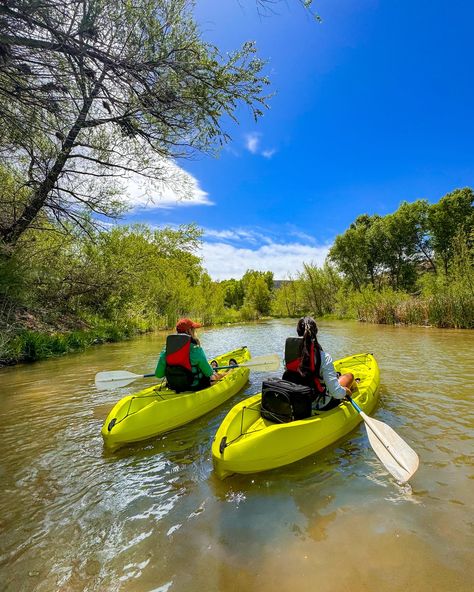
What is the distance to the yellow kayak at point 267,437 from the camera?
301 centimetres

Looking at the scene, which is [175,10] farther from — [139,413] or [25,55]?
[139,413]

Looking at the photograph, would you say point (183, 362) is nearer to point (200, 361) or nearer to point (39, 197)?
point (200, 361)

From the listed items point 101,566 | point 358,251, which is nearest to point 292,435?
point 101,566

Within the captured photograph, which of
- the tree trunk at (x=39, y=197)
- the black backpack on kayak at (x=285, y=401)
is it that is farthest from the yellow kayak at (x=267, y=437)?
the tree trunk at (x=39, y=197)

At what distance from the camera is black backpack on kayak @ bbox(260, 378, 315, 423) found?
350cm

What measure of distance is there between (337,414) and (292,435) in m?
0.79

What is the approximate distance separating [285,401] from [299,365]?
428 millimetres

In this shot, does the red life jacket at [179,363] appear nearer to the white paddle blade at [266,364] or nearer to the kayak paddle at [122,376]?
the kayak paddle at [122,376]

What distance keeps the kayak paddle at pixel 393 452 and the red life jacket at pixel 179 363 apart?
7.50ft

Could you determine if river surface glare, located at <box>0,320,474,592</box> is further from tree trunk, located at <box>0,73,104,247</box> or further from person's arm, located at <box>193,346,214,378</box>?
tree trunk, located at <box>0,73,104,247</box>

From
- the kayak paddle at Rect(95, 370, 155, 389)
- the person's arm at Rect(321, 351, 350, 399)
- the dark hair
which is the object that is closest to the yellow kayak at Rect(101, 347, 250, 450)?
the kayak paddle at Rect(95, 370, 155, 389)

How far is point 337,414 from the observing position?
3.77m

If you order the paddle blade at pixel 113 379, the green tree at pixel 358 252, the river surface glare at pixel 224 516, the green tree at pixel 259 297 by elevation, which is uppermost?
the green tree at pixel 358 252

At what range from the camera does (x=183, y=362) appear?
454 cm
